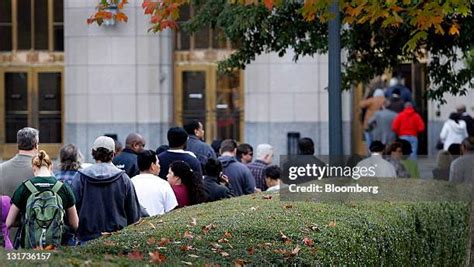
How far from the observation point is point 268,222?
845 cm

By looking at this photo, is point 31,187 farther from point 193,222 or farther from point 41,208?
point 193,222

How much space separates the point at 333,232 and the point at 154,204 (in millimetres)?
3563

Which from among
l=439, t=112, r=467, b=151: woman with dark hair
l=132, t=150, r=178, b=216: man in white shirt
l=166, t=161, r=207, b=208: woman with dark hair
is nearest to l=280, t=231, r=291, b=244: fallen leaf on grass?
l=132, t=150, r=178, b=216: man in white shirt

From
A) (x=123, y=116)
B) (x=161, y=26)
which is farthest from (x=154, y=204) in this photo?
(x=123, y=116)

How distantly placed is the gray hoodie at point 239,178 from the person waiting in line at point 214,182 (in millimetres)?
1611

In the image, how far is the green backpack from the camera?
30.0 feet

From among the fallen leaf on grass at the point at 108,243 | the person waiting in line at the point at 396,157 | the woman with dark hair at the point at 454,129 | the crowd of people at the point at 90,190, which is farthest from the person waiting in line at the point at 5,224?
the woman with dark hair at the point at 454,129

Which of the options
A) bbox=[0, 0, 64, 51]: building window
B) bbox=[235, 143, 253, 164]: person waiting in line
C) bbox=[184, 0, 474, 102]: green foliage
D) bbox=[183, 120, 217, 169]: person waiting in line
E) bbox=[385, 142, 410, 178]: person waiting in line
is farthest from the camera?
bbox=[0, 0, 64, 51]: building window

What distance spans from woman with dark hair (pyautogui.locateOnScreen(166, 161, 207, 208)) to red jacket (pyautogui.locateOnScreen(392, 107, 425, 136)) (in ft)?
47.9

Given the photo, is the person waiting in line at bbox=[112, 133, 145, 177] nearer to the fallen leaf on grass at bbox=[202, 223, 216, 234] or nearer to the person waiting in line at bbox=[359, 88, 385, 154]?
the fallen leaf on grass at bbox=[202, 223, 216, 234]

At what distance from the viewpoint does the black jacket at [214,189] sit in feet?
40.4

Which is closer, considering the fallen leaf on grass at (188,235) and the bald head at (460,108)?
the fallen leaf on grass at (188,235)

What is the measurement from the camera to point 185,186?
39.0 feet

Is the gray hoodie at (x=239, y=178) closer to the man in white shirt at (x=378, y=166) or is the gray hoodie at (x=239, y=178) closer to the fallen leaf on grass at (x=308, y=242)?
the man in white shirt at (x=378, y=166)
